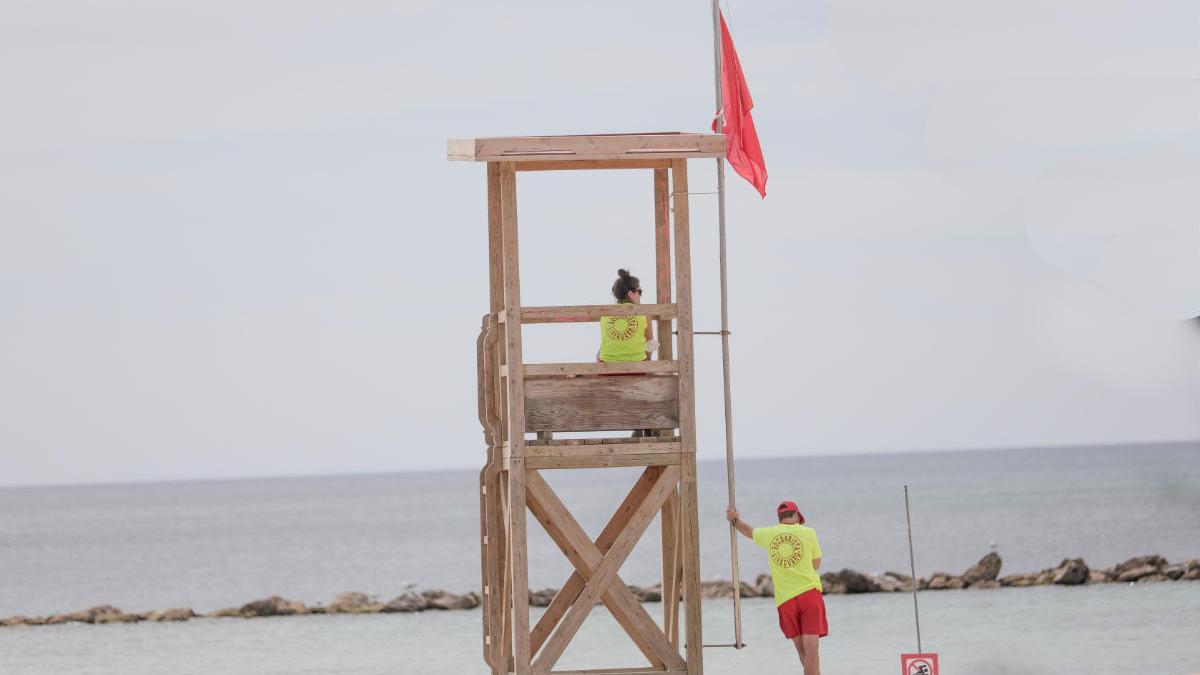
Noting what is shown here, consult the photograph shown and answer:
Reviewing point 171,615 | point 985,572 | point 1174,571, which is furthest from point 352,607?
point 1174,571

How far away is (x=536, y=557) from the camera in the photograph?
89750mm

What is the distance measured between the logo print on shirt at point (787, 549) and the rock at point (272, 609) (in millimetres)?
31470

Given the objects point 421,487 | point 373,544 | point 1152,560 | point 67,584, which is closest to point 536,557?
point 373,544

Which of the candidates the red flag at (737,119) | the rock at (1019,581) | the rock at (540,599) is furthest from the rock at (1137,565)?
the red flag at (737,119)

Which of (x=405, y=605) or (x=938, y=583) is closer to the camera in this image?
(x=405, y=605)

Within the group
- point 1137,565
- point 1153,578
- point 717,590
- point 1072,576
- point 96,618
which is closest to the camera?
point 1153,578

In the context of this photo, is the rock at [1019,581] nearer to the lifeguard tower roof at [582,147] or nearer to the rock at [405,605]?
the rock at [405,605]

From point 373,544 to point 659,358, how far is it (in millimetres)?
79183

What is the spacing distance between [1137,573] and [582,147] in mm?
33033

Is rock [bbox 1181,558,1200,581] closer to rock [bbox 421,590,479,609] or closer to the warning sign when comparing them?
rock [bbox 421,590,479,609]

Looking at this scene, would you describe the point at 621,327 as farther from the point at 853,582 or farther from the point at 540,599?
the point at 540,599

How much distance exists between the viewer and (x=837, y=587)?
1914 inches

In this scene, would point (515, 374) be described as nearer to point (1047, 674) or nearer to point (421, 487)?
point (1047, 674)

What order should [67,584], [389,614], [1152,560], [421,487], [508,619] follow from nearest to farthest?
[508,619] < [389,614] < [1152,560] < [67,584] < [421,487]
